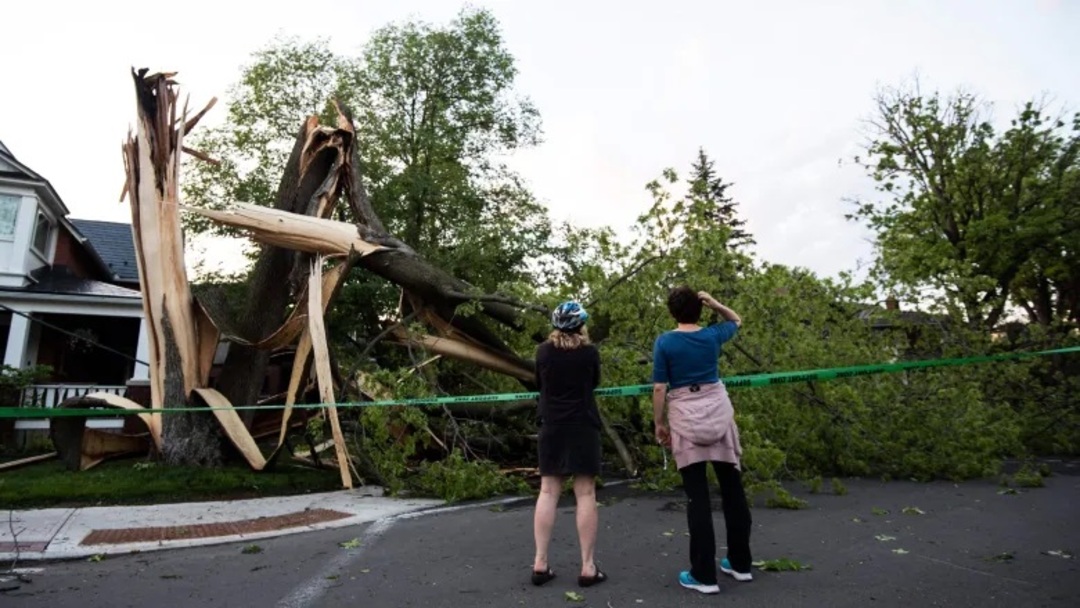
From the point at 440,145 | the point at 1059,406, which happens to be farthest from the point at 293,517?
the point at 440,145

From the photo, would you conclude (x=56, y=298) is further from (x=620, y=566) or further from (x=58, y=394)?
(x=620, y=566)

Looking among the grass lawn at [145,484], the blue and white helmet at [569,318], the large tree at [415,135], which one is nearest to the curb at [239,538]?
the grass lawn at [145,484]

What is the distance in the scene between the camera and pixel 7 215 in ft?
56.4

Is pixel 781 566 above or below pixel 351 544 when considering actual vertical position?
above

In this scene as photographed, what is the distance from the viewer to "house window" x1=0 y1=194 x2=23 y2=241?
17.2 meters

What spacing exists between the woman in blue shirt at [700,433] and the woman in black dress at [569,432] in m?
0.37

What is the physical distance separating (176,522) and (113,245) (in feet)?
72.0

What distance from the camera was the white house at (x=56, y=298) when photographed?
17.1 metres

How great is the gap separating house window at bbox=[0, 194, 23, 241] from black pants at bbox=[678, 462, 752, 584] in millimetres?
19520

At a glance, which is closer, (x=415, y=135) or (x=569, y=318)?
(x=569, y=318)

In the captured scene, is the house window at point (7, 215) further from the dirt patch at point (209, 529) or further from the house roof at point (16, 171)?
the dirt patch at point (209, 529)

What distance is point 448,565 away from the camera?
14.0ft

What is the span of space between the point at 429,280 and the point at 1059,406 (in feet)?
29.7

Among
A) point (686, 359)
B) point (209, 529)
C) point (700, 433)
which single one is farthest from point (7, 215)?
point (700, 433)
